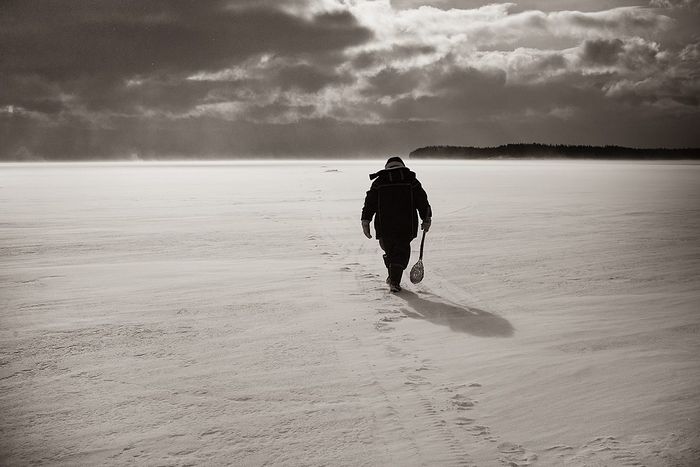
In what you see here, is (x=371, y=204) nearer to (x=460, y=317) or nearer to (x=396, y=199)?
(x=396, y=199)

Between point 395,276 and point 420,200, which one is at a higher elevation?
point 420,200

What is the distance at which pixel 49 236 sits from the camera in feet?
37.9

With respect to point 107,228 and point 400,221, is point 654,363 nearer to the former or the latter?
point 400,221

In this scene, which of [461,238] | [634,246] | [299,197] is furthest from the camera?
[299,197]

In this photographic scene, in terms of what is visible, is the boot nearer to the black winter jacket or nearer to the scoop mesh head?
the scoop mesh head

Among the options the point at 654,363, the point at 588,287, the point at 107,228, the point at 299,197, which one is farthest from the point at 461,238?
the point at 299,197

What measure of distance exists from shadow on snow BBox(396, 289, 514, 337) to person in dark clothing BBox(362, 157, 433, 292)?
21.0 inches

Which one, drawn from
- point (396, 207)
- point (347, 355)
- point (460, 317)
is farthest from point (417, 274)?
point (347, 355)

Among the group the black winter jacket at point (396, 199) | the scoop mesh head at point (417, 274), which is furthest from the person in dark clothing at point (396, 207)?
the scoop mesh head at point (417, 274)

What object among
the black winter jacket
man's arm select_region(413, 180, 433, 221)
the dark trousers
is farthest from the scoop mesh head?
man's arm select_region(413, 180, 433, 221)

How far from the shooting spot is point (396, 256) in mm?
6910

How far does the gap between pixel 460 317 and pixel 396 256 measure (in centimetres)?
135

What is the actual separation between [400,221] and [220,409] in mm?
3657

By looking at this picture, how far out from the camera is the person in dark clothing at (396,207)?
684 centimetres
